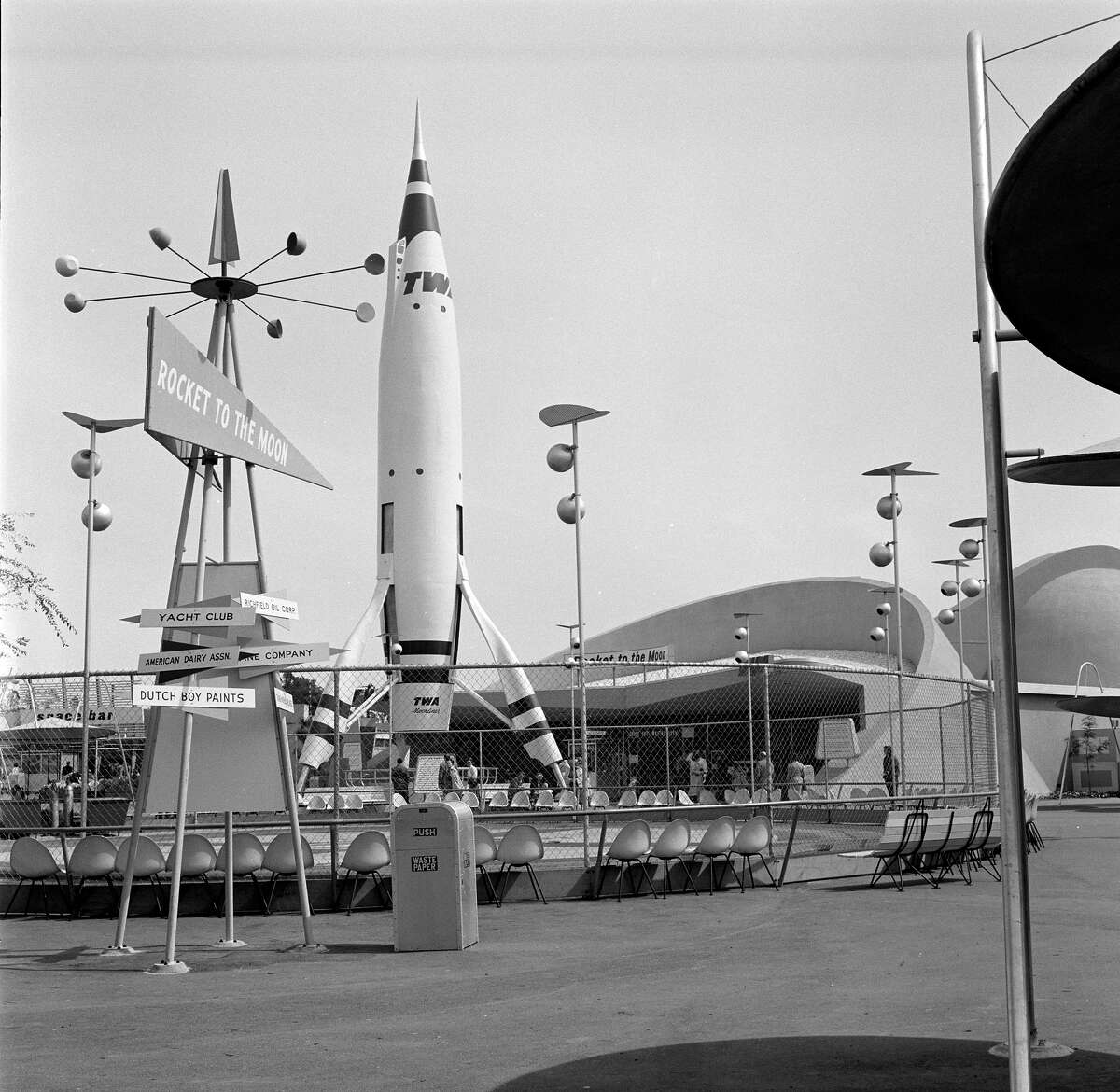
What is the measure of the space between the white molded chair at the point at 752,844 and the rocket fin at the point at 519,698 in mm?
11198

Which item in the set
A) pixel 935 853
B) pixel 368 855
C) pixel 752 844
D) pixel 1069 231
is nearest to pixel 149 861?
pixel 368 855

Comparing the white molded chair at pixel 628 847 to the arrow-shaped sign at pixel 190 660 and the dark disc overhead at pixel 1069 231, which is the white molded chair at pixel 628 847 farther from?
the dark disc overhead at pixel 1069 231

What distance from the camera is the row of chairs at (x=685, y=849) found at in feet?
48.7

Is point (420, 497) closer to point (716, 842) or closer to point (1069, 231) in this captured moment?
point (716, 842)

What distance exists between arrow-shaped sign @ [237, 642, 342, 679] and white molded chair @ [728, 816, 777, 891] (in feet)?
20.4

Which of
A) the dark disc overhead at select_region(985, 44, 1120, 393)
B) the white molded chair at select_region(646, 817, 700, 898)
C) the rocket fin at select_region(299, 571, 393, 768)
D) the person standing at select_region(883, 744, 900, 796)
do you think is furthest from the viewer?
the rocket fin at select_region(299, 571, 393, 768)

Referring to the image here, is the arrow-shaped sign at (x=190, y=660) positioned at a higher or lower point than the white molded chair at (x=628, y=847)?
higher

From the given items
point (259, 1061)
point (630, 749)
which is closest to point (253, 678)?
point (259, 1061)

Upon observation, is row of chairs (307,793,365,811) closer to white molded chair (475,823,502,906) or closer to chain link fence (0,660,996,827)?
chain link fence (0,660,996,827)

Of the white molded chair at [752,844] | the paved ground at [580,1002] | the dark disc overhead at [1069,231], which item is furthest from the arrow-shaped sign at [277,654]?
Answer: the dark disc overhead at [1069,231]

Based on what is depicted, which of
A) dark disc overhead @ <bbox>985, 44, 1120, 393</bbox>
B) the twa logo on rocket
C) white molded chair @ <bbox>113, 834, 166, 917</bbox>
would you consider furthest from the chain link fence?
the twa logo on rocket

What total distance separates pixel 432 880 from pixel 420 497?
57.0 ft

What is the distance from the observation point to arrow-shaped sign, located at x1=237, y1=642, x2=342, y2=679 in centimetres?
1131

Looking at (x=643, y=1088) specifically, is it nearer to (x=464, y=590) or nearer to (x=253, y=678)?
(x=253, y=678)
